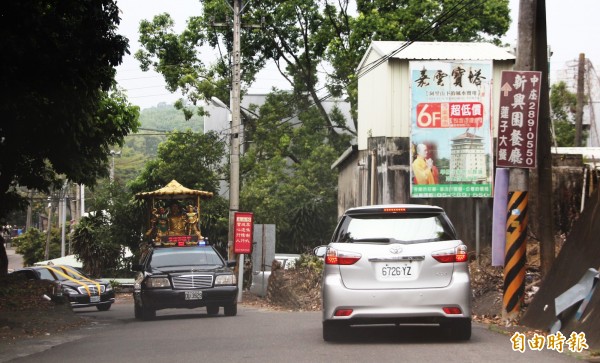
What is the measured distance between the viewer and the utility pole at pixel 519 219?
14.0 m

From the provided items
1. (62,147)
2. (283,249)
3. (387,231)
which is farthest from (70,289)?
(387,231)

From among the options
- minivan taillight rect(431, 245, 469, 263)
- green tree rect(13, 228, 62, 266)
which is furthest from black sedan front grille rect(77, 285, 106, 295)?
green tree rect(13, 228, 62, 266)

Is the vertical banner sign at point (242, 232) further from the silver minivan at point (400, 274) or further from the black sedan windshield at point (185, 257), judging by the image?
the silver minivan at point (400, 274)

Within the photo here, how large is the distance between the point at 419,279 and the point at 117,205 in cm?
3432

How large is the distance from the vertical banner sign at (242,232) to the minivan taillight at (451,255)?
19.3 m

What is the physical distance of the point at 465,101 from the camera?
1033 inches

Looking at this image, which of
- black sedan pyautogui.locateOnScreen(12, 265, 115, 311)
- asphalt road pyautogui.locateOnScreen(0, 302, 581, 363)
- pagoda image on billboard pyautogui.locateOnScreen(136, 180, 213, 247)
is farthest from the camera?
pagoda image on billboard pyautogui.locateOnScreen(136, 180, 213, 247)

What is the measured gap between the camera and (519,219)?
552 inches

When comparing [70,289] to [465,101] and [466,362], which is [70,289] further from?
[466,362]

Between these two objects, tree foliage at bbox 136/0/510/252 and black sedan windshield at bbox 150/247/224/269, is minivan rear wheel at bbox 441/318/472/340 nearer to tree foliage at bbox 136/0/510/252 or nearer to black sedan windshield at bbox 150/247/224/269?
black sedan windshield at bbox 150/247/224/269

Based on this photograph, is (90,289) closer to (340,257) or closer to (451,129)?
(451,129)

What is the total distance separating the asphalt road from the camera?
9.60m

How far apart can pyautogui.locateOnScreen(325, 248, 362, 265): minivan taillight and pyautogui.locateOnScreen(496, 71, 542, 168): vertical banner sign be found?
13.7 ft

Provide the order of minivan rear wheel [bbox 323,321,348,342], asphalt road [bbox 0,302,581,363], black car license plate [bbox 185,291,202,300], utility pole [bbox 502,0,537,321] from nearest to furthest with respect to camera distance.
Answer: asphalt road [bbox 0,302,581,363] → minivan rear wheel [bbox 323,321,348,342] → utility pole [bbox 502,0,537,321] → black car license plate [bbox 185,291,202,300]
